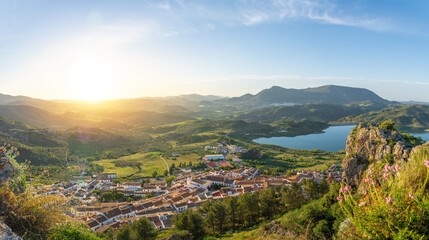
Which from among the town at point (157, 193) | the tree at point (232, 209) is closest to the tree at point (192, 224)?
the tree at point (232, 209)

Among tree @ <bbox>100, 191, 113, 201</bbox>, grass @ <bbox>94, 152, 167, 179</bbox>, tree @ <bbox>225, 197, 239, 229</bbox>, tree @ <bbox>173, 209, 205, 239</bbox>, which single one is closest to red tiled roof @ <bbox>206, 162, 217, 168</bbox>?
grass @ <bbox>94, 152, 167, 179</bbox>

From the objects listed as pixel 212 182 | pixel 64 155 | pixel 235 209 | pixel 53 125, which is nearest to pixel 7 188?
pixel 235 209

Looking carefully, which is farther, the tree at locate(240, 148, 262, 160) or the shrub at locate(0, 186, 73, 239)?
the tree at locate(240, 148, 262, 160)

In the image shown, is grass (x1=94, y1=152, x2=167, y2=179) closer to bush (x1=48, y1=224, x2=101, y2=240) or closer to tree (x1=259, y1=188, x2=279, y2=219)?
tree (x1=259, y1=188, x2=279, y2=219)

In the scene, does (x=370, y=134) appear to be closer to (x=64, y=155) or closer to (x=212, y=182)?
(x=212, y=182)

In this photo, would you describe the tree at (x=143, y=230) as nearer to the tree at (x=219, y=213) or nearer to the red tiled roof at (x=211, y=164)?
the tree at (x=219, y=213)

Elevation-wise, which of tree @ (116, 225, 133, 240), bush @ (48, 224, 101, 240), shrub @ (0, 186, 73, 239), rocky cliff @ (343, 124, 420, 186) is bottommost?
tree @ (116, 225, 133, 240)

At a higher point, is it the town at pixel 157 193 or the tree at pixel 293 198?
the tree at pixel 293 198
